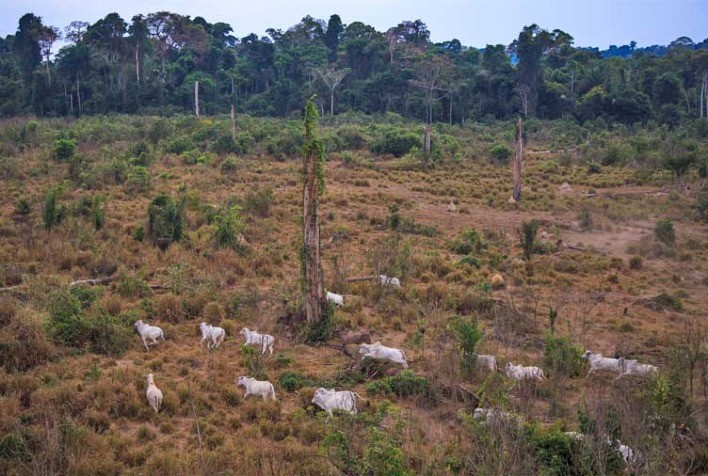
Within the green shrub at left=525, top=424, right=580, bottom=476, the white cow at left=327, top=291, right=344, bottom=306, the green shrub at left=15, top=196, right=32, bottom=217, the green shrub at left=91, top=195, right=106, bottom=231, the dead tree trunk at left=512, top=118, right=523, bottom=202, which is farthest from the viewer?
the dead tree trunk at left=512, top=118, right=523, bottom=202

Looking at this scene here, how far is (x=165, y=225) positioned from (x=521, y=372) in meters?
8.67

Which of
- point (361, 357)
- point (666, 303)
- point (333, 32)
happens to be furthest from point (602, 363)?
point (333, 32)

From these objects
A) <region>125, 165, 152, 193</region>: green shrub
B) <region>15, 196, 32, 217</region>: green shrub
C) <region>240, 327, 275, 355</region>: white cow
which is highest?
<region>125, 165, 152, 193</region>: green shrub

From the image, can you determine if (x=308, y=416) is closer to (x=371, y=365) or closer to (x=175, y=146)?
(x=371, y=365)

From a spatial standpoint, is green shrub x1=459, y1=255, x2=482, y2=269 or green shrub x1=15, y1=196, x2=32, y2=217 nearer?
green shrub x1=459, y1=255, x2=482, y2=269

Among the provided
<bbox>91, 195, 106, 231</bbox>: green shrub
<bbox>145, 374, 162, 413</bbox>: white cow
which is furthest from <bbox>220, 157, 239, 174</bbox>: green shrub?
<bbox>145, 374, 162, 413</bbox>: white cow

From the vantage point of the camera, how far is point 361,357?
7.88 meters

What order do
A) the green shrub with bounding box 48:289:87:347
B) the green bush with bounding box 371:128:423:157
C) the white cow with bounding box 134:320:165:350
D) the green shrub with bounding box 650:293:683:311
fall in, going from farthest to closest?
the green bush with bounding box 371:128:423:157
the green shrub with bounding box 650:293:683:311
the white cow with bounding box 134:320:165:350
the green shrub with bounding box 48:289:87:347

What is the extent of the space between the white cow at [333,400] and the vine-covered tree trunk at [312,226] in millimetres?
2200

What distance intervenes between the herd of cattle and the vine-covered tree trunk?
55cm

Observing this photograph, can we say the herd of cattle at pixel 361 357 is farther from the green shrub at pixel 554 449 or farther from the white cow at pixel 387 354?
the green shrub at pixel 554 449

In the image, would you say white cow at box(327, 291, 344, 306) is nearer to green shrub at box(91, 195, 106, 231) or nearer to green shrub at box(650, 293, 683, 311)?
green shrub at box(650, 293, 683, 311)

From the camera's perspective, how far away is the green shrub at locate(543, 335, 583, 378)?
7465 millimetres

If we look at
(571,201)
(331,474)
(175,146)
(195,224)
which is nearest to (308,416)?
(331,474)
